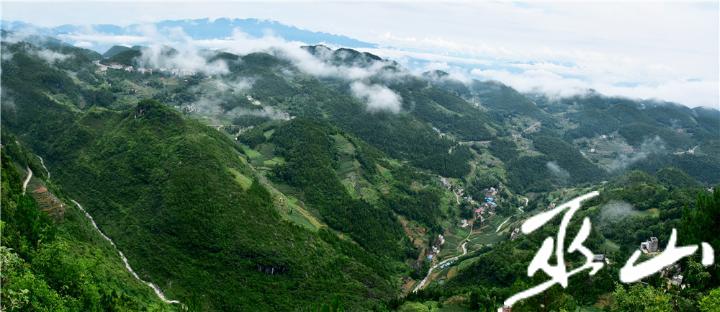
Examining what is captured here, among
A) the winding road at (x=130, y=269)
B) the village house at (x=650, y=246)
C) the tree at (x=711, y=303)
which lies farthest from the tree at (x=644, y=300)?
the winding road at (x=130, y=269)

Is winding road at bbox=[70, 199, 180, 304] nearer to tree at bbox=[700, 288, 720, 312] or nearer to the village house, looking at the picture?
tree at bbox=[700, 288, 720, 312]

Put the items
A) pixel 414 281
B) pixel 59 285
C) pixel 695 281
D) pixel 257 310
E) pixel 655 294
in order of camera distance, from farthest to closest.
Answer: pixel 414 281 → pixel 257 310 → pixel 59 285 → pixel 695 281 → pixel 655 294

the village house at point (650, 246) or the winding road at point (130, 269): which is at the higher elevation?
the village house at point (650, 246)

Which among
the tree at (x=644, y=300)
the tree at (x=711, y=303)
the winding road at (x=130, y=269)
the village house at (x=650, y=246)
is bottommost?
the winding road at (x=130, y=269)

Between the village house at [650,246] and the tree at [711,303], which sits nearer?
the tree at [711,303]

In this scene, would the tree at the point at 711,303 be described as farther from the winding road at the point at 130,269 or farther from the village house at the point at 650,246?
the winding road at the point at 130,269

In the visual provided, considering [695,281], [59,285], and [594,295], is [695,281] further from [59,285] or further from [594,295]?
[59,285]

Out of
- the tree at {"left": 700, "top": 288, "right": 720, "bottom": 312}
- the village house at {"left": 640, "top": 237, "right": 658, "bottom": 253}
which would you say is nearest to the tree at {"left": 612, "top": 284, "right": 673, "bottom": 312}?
the tree at {"left": 700, "top": 288, "right": 720, "bottom": 312}

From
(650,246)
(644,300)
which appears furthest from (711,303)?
(650,246)

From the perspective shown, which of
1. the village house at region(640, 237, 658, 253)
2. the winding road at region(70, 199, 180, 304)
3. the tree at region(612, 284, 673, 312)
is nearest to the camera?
the tree at region(612, 284, 673, 312)

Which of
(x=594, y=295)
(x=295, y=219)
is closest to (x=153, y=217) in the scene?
(x=295, y=219)

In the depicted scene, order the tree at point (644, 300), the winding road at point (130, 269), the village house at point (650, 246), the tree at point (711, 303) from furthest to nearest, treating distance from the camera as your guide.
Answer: the village house at point (650, 246), the winding road at point (130, 269), the tree at point (644, 300), the tree at point (711, 303)
